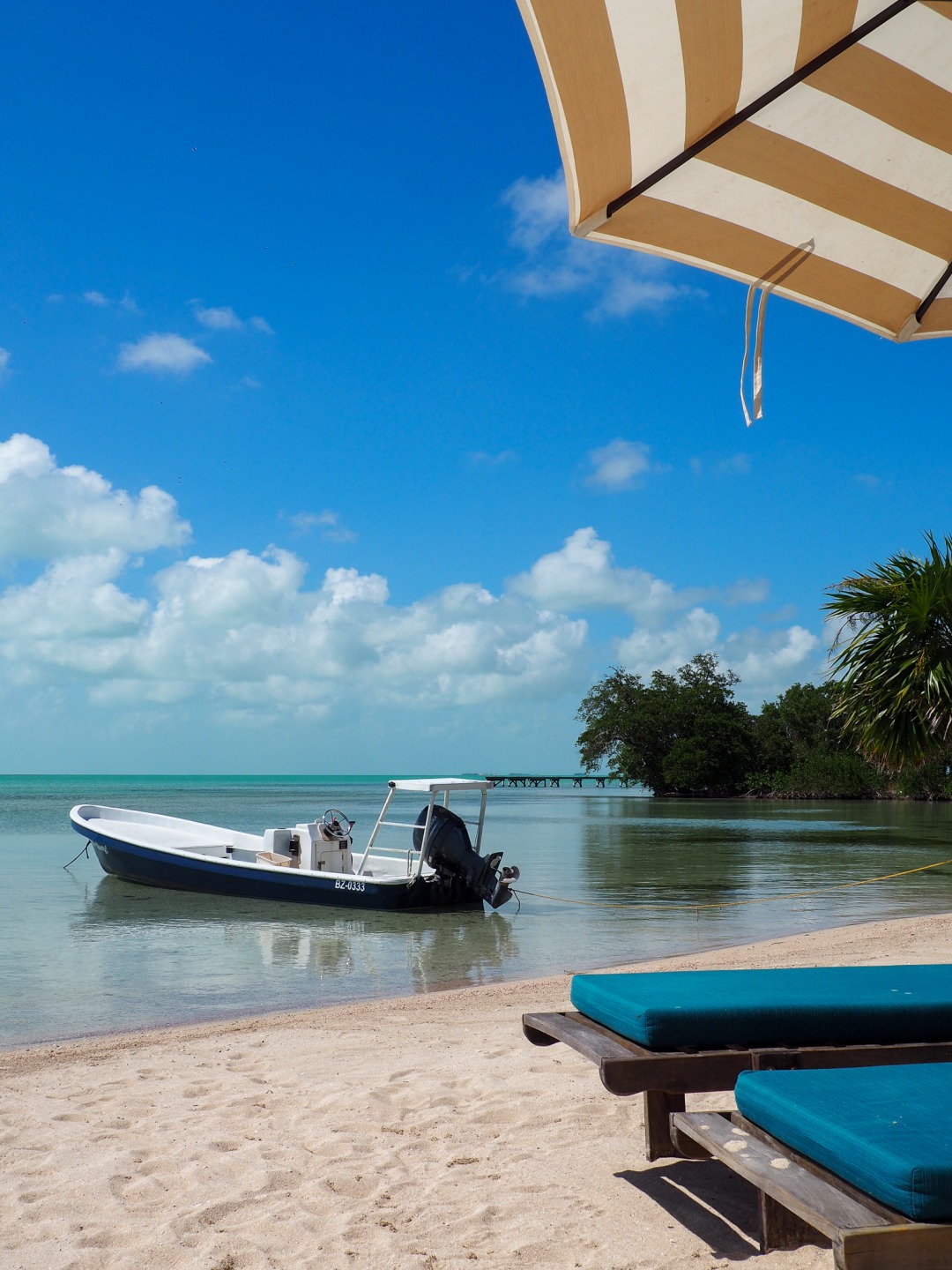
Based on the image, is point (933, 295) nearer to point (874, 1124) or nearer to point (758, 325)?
point (758, 325)

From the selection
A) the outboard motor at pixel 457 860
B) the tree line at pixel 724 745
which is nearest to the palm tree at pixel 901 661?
the outboard motor at pixel 457 860

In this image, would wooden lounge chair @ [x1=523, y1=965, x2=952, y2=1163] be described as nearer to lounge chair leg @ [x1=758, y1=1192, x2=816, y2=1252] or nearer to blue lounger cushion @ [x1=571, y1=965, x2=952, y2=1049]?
blue lounger cushion @ [x1=571, y1=965, x2=952, y2=1049]

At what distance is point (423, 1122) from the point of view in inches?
169

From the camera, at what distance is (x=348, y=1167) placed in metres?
3.78

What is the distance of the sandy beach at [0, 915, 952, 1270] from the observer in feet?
10.1

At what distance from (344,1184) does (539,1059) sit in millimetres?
1897

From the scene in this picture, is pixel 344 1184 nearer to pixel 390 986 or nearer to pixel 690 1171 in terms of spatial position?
pixel 690 1171

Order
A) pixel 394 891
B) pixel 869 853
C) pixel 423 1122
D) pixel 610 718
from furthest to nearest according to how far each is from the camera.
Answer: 1. pixel 610 718
2. pixel 869 853
3. pixel 394 891
4. pixel 423 1122

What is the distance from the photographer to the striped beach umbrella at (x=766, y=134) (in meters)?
2.65

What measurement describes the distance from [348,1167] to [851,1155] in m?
2.22

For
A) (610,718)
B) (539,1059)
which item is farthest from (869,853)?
(610,718)

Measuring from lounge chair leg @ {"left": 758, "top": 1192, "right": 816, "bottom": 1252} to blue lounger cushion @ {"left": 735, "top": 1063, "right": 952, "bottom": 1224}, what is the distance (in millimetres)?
159

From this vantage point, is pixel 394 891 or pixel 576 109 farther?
pixel 394 891

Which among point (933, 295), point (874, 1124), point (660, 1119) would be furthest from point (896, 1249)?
point (933, 295)
